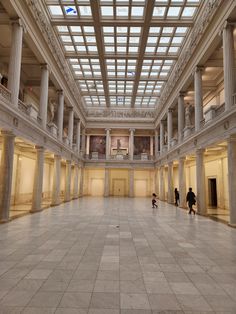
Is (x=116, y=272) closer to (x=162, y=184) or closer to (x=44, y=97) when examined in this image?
(x=44, y=97)

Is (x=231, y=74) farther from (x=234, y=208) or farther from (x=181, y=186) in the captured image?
(x=181, y=186)

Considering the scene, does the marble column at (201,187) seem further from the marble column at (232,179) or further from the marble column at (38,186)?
the marble column at (38,186)

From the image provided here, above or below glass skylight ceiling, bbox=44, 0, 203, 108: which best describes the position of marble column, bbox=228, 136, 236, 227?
below

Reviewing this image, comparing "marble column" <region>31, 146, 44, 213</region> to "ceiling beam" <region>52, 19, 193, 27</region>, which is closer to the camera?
"marble column" <region>31, 146, 44, 213</region>

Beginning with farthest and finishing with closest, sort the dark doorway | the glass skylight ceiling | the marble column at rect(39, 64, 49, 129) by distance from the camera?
1. the dark doorway
2. the marble column at rect(39, 64, 49, 129)
3. the glass skylight ceiling

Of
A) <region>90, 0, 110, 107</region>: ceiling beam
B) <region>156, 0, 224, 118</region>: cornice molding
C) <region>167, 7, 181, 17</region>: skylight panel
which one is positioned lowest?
<region>156, 0, 224, 118</region>: cornice molding

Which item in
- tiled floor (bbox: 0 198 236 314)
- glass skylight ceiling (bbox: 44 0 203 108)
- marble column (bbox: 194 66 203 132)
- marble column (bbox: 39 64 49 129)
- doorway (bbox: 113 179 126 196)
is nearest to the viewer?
tiled floor (bbox: 0 198 236 314)

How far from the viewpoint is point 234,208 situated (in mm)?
9570

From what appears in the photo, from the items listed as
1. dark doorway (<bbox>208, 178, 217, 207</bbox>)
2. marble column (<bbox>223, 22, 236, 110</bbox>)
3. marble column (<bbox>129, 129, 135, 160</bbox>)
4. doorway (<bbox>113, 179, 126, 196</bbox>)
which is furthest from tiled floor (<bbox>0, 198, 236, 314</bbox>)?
doorway (<bbox>113, 179, 126, 196</bbox>)

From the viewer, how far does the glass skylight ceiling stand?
13.9 meters

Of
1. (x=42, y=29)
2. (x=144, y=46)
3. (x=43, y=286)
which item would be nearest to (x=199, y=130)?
(x=144, y=46)

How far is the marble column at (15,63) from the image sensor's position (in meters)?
10.2

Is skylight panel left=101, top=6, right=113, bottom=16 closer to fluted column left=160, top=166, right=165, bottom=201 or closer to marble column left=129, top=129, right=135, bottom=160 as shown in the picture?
fluted column left=160, top=166, right=165, bottom=201

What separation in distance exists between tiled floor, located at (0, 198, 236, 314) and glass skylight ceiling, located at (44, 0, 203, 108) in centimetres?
1307
